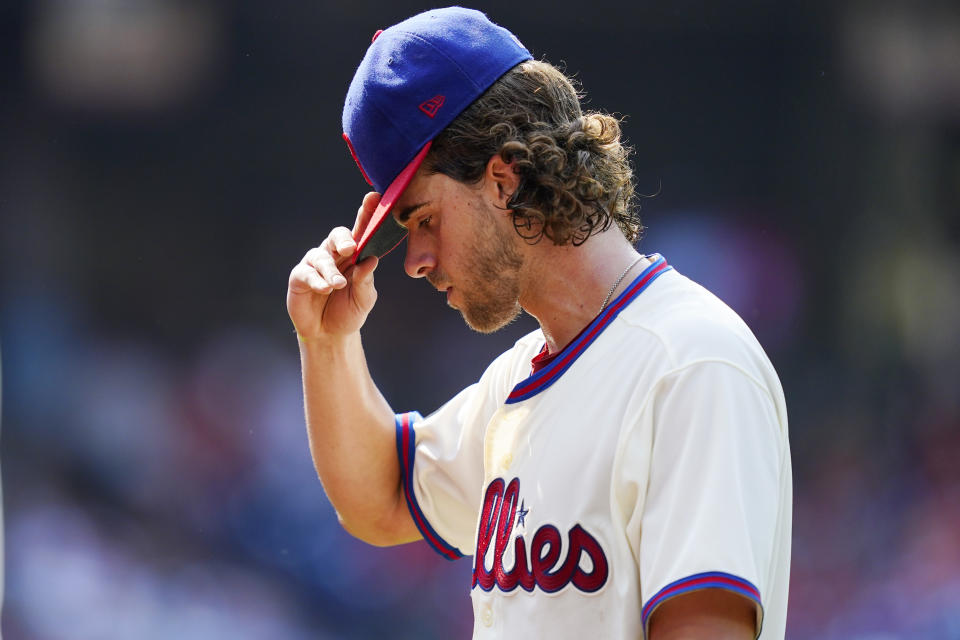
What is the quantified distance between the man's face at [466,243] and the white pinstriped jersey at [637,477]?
0.57 feet

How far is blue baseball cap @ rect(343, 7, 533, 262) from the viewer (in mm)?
1626

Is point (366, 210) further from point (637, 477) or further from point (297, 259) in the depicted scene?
point (297, 259)

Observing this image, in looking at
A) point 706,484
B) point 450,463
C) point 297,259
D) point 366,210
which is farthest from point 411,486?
point 297,259

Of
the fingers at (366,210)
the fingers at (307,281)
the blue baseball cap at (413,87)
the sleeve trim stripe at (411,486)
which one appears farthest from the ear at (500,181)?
the sleeve trim stripe at (411,486)

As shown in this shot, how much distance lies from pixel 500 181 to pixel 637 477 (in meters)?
0.60

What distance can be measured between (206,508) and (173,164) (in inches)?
43.5

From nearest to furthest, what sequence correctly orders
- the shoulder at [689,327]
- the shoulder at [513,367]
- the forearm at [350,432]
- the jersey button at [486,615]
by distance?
the shoulder at [689,327]
the jersey button at [486,615]
the shoulder at [513,367]
the forearm at [350,432]

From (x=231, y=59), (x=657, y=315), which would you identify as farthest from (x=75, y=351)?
(x=657, y=315)

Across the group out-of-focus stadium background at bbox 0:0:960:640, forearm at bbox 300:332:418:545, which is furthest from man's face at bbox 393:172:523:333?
out-of-focus stadium background at bbox 0:0:960:640

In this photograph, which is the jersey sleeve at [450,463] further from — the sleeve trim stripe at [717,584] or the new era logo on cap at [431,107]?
the sleeve trim stripe at [717,584]

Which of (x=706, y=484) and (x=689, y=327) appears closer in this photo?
(x=706, y=484)

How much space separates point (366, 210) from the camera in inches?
70.6

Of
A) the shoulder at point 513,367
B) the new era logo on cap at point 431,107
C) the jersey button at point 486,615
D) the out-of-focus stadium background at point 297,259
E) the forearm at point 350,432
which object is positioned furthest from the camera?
the out-of-focus stadium background at point 297,259

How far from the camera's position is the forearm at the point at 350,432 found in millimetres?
1905
